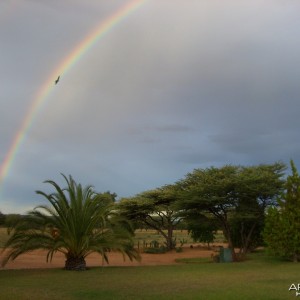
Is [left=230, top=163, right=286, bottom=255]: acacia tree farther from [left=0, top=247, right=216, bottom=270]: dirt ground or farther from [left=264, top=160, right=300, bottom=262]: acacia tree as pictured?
[left=0, top=247, right=216, bottom=270]: dirt ground

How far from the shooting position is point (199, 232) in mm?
44719

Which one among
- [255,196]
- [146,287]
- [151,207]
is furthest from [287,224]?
[151,207]

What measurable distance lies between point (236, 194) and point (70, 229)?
12498mm

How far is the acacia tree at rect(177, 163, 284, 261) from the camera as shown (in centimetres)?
2842

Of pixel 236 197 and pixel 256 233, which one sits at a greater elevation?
pixel 236 197

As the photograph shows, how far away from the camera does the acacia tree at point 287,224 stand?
2442 centimetres

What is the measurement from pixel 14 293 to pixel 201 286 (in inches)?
228

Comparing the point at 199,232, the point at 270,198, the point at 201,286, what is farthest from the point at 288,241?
the point at 199,232

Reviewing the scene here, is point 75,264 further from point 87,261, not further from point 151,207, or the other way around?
point 151,207

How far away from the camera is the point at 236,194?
29250mm

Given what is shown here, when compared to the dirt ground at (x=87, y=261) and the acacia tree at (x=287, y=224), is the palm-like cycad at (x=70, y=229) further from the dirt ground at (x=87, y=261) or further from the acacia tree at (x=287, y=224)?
the acacia tree at (x=287, y=224)

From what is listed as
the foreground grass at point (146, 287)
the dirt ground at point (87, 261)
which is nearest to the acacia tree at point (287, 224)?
the foreground grass at point (146, 287)

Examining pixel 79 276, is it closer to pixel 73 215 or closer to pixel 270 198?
pixel 73 215

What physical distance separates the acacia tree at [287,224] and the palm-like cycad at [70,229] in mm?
8733
